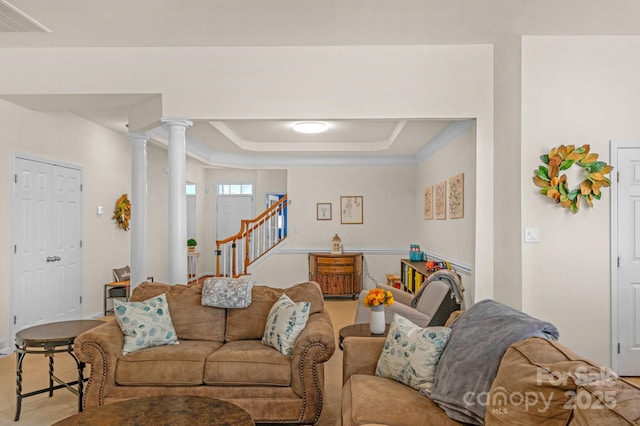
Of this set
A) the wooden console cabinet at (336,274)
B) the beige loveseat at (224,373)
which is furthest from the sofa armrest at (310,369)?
the wooden console cabinet at (336,274)

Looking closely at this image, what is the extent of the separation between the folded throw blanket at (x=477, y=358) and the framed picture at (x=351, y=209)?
6.52 metres

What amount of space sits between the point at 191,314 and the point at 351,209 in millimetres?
5534

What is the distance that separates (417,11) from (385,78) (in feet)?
2.60

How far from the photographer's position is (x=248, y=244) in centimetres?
862

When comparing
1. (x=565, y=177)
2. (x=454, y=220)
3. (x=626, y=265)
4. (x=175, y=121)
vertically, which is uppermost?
(x=175, y=121)

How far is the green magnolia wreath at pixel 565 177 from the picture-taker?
3.93m

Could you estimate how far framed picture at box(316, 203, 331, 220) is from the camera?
8977mm

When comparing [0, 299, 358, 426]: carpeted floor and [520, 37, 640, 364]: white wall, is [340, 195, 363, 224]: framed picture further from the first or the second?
[520, 37, 640, 364]: white wall

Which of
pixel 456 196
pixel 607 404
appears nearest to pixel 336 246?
pixel 456 196

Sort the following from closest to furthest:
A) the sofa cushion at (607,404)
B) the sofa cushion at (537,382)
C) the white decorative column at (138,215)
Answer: the sofa cushion at (607,404)
the sofa cushion at (537,382)
the white decorative column at (138,215)

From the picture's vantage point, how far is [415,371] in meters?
2.50

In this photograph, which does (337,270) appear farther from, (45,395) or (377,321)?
(45,395)

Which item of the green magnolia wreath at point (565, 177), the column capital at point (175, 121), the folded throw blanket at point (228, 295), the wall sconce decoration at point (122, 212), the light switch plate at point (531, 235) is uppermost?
the column capital at point (175, 121)

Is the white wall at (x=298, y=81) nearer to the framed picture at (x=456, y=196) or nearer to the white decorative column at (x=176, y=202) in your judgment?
the white decorative column at (x=176, y=202)
